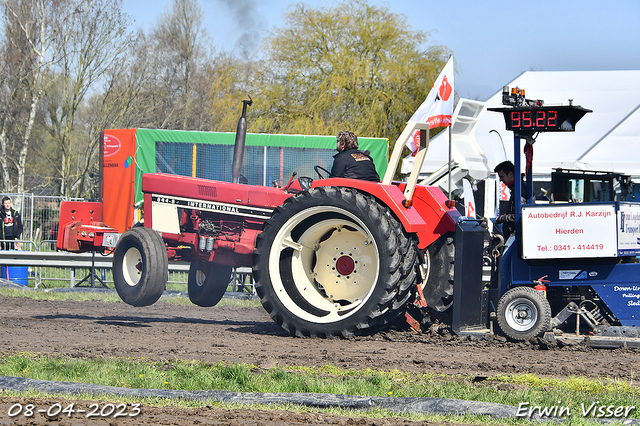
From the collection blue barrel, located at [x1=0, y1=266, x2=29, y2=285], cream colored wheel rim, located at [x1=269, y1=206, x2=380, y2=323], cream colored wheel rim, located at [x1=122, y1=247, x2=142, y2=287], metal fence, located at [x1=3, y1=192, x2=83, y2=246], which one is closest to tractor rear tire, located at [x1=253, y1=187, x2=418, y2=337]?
cream colored wheel rim, located at [x1=269, y1=206, x2=380, y2=323]

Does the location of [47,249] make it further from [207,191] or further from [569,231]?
[569,231]

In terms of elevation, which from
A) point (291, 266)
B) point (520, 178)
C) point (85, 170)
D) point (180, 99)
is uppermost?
point (180, 99)

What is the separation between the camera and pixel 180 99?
35.0 meters

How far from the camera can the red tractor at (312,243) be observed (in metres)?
6.82

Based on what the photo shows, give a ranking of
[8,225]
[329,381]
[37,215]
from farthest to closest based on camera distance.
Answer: [37,215], [8,225], [329,381]

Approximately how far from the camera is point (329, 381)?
4902 mm

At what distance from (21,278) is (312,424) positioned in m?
11.8

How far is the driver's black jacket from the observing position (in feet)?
23.8

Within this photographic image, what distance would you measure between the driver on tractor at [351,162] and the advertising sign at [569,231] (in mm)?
1523

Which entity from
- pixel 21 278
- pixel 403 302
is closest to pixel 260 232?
Result: pixel 403 302

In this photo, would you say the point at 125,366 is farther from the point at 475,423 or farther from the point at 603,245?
the point at 603,245

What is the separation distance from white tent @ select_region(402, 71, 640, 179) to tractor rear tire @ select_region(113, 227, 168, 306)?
772 centimetres

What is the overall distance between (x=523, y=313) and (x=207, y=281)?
12.6 feet

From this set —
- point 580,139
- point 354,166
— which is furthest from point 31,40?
point 354,166
